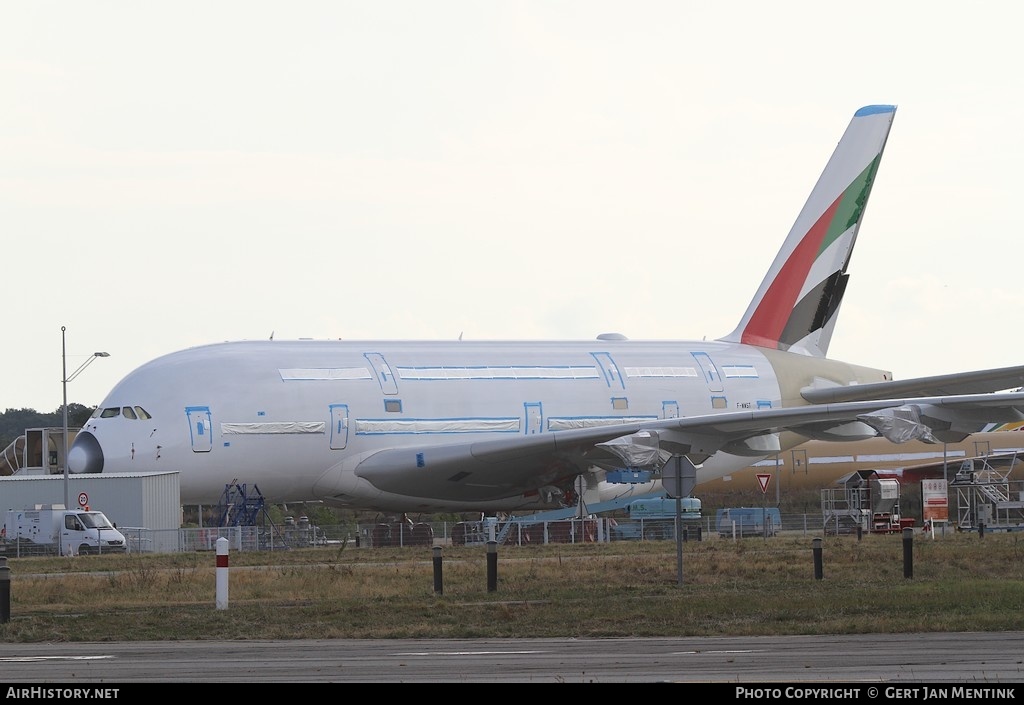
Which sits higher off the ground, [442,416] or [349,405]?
[349,405]

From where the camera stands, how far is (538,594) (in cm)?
2094

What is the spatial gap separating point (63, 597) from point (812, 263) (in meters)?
26.9

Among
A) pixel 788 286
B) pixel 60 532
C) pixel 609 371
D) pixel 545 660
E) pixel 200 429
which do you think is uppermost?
pixel 788 286

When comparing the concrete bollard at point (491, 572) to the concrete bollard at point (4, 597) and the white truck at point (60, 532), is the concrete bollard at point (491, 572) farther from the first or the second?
the white truck at point (60, 532)

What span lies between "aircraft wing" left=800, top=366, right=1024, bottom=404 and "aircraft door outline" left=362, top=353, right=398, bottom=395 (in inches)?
441

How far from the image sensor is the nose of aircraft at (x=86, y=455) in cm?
3572

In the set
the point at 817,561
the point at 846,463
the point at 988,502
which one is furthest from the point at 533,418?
the point at 846,463

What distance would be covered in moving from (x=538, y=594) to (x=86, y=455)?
705 inches

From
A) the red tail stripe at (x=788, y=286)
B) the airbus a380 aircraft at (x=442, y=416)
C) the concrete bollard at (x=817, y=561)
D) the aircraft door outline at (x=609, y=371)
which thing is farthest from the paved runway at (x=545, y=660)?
the red tail stripe at (x=788, y=286)

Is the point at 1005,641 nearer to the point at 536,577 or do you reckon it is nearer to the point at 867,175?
the point at 536,577

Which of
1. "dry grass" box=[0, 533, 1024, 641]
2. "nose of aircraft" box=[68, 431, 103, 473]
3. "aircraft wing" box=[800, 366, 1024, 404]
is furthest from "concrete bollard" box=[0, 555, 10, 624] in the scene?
"aircraft wing" box=[800, 366, 1024, 404]

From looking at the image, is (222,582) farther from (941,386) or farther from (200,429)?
(941,386)

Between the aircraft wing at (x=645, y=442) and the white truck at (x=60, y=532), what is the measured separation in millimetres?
6539
